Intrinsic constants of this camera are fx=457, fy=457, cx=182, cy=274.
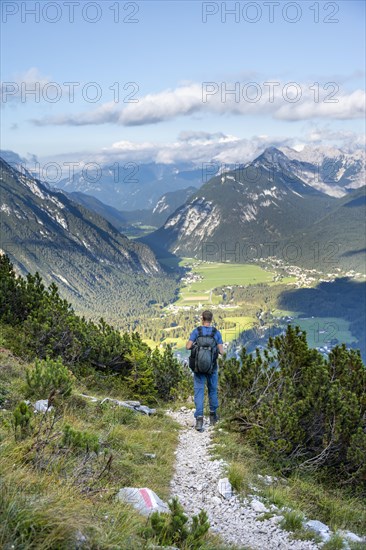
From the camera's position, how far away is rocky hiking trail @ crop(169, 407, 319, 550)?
6.59 metres

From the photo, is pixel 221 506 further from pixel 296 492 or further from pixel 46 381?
pixel 46 381

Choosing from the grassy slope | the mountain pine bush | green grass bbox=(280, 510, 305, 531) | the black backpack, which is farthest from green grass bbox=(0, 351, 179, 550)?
the mountain pine bush

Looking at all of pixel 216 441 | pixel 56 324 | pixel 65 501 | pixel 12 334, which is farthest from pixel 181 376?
pixel 65 501

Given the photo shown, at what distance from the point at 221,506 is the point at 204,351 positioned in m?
4.24

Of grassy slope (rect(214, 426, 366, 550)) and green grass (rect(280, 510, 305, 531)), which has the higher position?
green grass (rect(280, 510, 305, 531))

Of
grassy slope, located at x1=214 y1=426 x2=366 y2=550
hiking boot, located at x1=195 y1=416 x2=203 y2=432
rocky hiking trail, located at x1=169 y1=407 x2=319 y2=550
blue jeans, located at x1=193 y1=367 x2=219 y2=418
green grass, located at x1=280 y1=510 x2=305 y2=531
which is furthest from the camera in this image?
hiking boot, located at x1=195 y1=416 x2=203 y2=432

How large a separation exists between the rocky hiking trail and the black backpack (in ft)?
6.30

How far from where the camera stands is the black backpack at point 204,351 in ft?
37.3

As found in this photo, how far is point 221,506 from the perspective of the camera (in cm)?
764

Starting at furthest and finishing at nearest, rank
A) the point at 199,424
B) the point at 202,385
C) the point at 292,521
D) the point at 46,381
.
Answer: the point at 199,424 < the point at 202,385 < the point at 46,381 < the point at 292,521

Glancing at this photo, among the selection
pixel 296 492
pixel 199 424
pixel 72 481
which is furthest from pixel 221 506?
pixel 199 424

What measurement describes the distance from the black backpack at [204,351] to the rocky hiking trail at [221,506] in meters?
1.92

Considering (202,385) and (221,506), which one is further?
(202,385)

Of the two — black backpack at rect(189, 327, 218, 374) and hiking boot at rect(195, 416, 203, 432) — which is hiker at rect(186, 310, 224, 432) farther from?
hiking boot at rect(195, 416, 203, 432)
